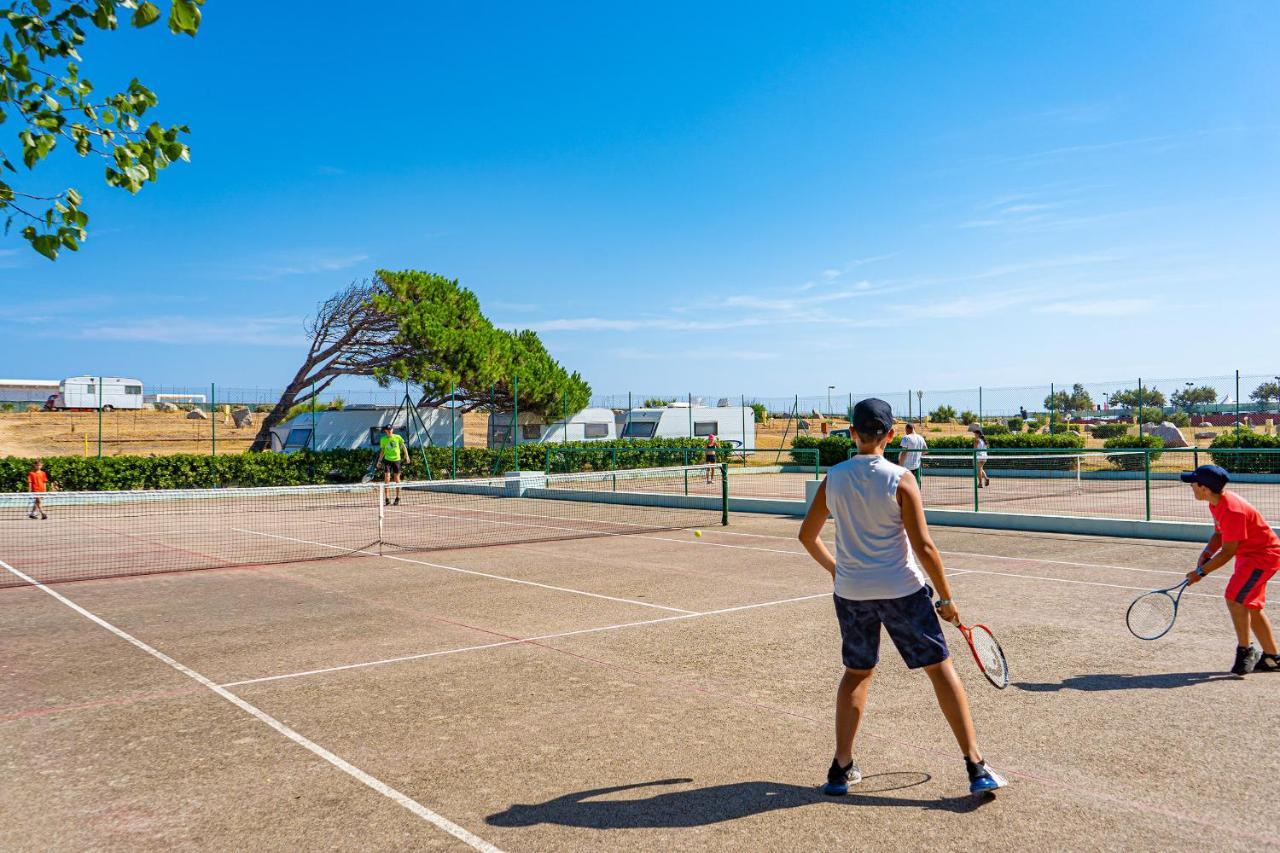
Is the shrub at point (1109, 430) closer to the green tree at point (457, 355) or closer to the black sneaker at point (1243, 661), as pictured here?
the green tree at point (457, 355)

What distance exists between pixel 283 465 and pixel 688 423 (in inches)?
618

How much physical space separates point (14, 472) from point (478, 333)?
1558 centimetres

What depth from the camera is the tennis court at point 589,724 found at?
4.25 metres

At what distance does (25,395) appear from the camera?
82750 mm

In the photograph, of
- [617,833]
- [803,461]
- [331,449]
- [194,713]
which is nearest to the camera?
[617,833]

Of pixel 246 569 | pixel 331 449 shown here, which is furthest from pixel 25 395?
pixel 246 569

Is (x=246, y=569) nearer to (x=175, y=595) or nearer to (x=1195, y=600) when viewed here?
(x=175, y=595)

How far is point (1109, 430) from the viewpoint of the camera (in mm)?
40438

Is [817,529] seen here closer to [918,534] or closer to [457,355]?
[918,534]

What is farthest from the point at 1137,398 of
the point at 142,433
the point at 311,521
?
the point at 142,433

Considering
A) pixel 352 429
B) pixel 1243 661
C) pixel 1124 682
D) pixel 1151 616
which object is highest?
pixel 352 429

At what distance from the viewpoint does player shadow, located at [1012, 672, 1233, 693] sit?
6.34m

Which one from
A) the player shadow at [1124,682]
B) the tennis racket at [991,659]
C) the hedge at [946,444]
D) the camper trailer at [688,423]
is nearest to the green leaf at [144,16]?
the tennis racket at [991,659]

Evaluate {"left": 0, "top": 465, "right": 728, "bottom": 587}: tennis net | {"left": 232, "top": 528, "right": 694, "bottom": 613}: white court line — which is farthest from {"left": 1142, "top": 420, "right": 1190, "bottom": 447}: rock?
{"left": 232, "top": 528, "right": 694, "bottom": 613}: white court line
